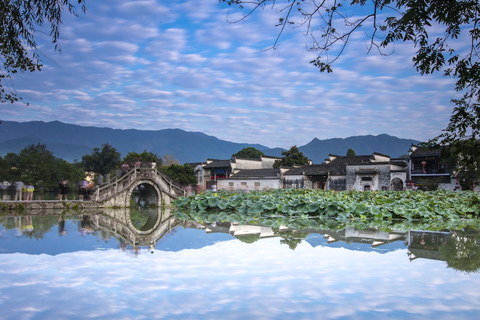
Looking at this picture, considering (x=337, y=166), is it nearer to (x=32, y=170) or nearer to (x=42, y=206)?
(x=42, y=206)

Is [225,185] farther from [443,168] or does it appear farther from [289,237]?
[289,237]

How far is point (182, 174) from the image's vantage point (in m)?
51.4

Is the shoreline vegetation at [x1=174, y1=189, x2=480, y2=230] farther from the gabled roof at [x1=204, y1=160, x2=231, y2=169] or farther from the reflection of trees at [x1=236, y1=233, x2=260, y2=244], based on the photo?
the gabled roof at [x1=204, y1=160, x2=231, y2=169]

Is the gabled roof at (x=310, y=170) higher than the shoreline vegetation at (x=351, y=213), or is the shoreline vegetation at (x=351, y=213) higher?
the gabled roof at (x=310, y=170)

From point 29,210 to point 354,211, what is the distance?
14285 mm

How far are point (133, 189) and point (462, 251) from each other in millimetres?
19856

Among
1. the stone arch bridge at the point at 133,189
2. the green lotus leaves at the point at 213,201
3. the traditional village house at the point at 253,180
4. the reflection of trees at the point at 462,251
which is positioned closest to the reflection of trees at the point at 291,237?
the reflection of trees at the point at 462,251

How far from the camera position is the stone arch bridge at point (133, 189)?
21.7 m

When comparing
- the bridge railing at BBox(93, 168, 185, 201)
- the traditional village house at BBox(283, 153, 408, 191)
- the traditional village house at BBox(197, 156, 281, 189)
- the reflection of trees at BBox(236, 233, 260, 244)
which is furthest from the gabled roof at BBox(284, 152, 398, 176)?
the reflection of trees at BBox(236, 233, 260, 244)

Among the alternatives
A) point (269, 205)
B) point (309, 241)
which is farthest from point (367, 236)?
point (269, 205)

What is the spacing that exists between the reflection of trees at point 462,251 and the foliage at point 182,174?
145 feet

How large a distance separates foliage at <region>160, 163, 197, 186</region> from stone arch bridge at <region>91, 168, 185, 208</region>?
25286 millimetres

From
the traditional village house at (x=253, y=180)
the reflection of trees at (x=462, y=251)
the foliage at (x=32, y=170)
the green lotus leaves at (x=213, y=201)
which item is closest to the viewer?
the reflection of trees at (x=462, y=251)

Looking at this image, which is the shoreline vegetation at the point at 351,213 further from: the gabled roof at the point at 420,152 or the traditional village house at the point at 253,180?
the traditional village house at the point at 253,180
